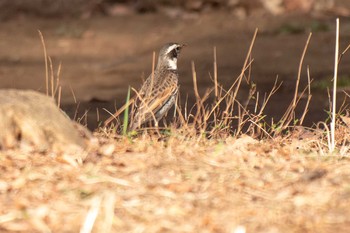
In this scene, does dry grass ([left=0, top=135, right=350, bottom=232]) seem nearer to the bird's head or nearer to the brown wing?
the brown wing

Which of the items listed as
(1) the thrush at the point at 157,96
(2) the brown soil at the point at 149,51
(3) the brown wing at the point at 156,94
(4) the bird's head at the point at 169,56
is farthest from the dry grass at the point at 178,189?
(2) the brown soil at the point at 149,51

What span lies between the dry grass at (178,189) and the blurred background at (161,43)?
16.4 feet

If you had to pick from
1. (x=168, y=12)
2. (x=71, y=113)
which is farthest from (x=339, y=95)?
(x=168, y=12)

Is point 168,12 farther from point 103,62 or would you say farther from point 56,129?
point 56,129

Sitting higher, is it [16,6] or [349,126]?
[349,126]

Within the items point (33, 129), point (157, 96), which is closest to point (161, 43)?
point (157, 96)

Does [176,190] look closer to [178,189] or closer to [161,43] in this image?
[178,189]

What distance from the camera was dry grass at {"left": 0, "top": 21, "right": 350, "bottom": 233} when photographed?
5.23 metres

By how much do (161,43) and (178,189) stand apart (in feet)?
41.0

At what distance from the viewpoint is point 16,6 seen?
2191 centimetres

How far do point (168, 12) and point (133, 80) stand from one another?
5.70 metres

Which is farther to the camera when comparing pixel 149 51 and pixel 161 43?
pixel 161 43

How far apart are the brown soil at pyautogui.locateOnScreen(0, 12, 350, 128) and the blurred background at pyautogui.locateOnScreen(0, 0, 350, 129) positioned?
0.02 meters

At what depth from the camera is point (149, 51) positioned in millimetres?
17516
